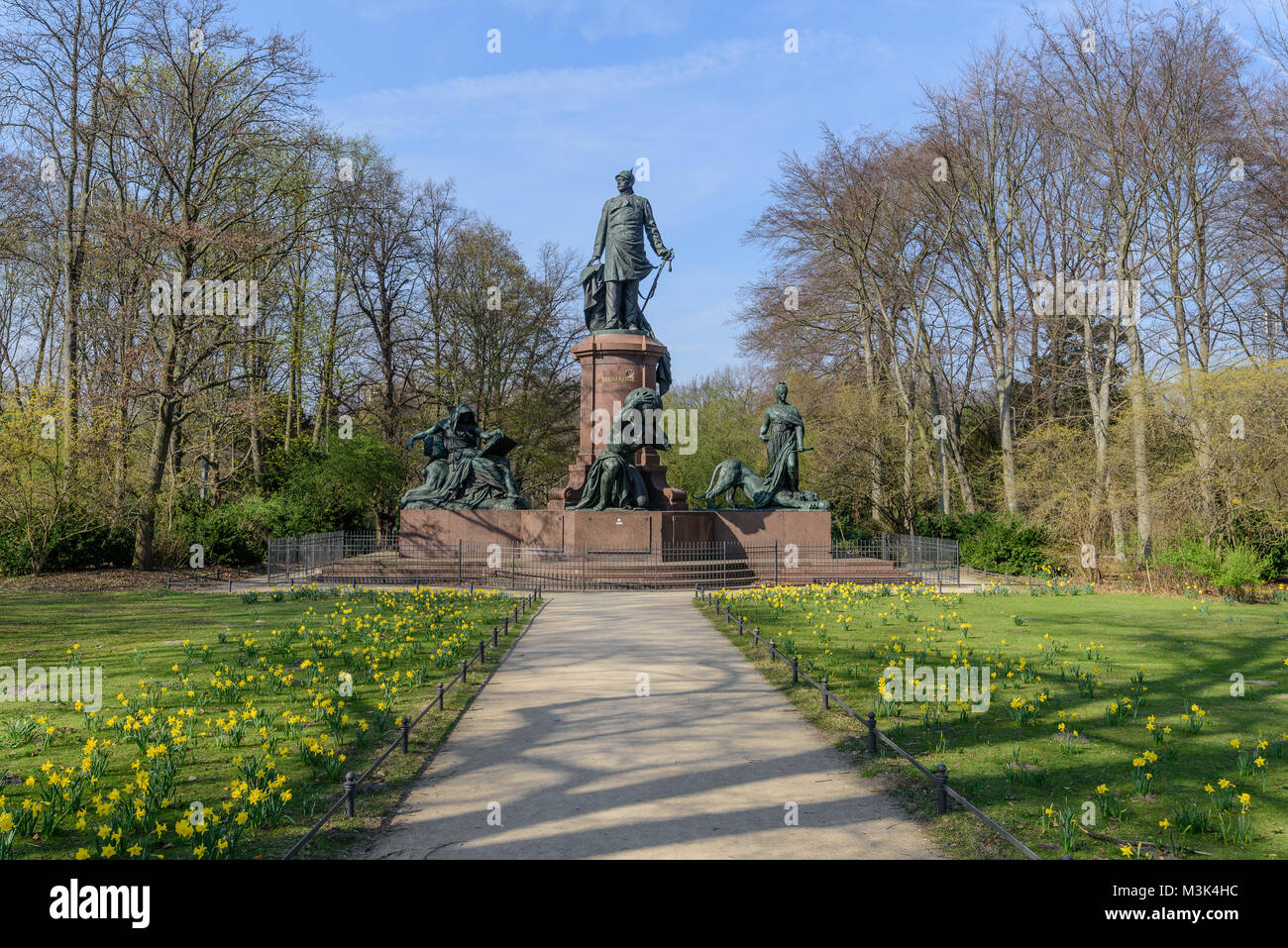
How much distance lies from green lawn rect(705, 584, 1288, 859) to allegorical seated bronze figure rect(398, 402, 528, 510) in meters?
10.5

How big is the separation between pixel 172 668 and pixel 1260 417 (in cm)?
2134

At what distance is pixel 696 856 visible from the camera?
4.72 m

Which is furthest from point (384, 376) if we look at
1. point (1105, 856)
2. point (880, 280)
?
point (1105, 856)

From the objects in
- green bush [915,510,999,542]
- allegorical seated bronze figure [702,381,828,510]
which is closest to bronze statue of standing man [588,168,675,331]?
allegorical seated bronze figure [702,381,828,510]

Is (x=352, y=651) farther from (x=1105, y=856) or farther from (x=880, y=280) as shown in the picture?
(x=880, y=280)

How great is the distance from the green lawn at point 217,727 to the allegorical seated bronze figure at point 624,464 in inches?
302

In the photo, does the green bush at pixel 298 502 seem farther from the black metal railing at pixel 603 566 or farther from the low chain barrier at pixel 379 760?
the low chain barrier at pixel 379 760

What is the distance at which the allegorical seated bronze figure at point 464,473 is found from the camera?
2334 centimetres

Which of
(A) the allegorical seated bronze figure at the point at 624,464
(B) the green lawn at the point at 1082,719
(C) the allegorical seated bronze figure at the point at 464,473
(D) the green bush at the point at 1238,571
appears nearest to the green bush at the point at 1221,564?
(D) the green bush at the point at 1238,571

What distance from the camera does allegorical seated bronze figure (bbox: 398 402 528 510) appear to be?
919 inches

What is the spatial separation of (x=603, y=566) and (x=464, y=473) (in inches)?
217

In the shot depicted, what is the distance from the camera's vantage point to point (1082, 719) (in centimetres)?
742

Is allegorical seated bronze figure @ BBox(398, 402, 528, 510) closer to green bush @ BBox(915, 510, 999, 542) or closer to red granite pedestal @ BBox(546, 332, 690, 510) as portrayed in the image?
red granite pedestal @ BBox(546, 332, 690, 510)

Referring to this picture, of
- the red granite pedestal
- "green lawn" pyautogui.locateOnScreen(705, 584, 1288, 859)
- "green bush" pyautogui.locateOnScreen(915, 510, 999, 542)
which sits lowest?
"green lawn" pyautogui.locateOnScreen(705, 584, 1288, 859)
